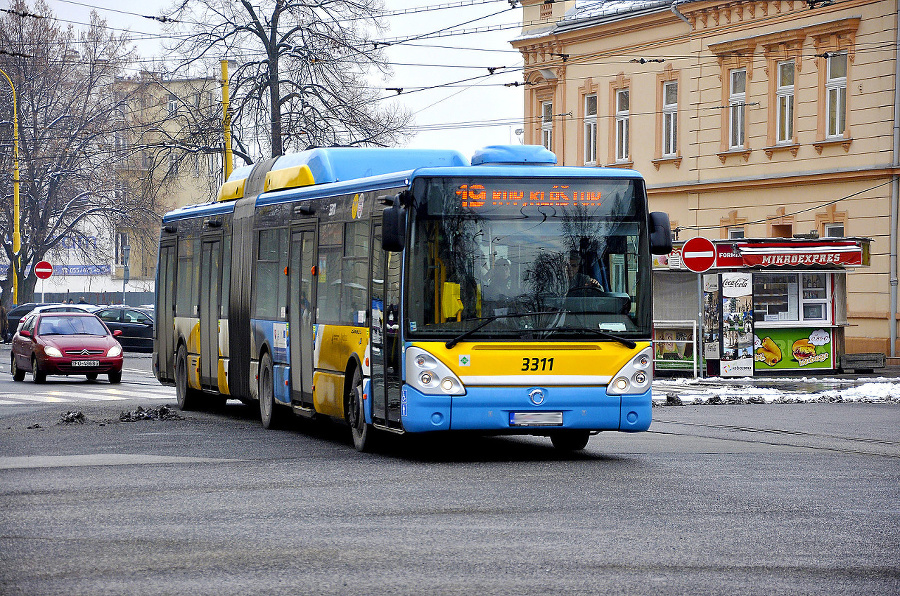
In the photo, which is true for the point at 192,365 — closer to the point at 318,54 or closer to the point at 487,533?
the point at 487,533

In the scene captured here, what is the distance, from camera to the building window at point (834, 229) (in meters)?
35.4

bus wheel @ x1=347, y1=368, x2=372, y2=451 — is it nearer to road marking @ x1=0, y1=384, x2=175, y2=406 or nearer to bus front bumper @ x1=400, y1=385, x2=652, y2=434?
bus front bumper @ x1=400, y1=385, x2=652, y2=434

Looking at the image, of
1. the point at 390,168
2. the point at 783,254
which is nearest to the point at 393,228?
the point at 390,168

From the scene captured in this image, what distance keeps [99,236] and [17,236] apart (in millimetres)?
5476

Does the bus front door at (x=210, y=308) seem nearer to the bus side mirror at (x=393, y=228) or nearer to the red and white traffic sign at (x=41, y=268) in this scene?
the bus side mirror at (x=393, y=228)

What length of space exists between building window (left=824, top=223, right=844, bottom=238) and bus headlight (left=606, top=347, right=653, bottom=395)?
2269 centimetres

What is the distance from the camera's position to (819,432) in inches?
705

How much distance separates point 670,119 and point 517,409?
28.4m

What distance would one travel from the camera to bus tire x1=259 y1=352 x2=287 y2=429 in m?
17.7

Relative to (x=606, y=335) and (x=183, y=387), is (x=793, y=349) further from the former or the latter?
(x=606, y=335)

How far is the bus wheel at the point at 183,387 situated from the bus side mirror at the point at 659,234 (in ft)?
30.9

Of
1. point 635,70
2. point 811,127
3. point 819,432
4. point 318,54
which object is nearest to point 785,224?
point 811,127

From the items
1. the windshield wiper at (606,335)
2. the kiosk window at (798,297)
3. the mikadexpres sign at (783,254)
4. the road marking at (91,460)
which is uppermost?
the mikadexpres sign at (783,254)

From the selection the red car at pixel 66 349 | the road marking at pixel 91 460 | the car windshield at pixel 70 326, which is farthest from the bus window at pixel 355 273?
the car windshield at pixel 70 326
